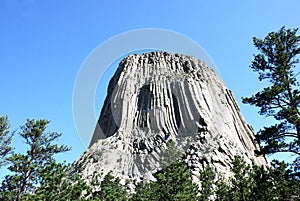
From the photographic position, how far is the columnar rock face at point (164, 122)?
60969 mm

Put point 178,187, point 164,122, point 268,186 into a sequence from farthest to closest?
point 164,122 < point 178,187 < point 268,186

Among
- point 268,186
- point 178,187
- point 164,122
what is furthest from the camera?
point 164,122

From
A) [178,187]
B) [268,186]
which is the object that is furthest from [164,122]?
[268,186]

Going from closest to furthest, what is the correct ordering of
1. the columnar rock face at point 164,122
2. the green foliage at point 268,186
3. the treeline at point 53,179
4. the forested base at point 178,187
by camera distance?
the green foliage at point 268,186
the forested base at point 178,187
the treeline at point 53,179
the columnar rock face at point 164,122

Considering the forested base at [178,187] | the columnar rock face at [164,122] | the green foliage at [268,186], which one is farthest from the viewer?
the columnar rock face at [164,122]

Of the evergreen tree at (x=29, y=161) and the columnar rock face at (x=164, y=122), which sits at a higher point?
the columnar rock face at (x=164, y=122)

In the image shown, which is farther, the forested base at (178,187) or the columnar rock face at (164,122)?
the columnar rock face at (164,122)

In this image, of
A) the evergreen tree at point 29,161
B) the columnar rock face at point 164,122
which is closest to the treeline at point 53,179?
the evergreen tree at point 29,161

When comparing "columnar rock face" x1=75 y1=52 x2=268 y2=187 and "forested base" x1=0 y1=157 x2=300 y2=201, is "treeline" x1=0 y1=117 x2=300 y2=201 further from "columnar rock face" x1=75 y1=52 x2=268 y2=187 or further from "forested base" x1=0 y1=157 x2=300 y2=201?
"columnar rock face" x1=75 y1=52 x2=268 y2=187

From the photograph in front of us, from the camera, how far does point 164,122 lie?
73688 millimetres

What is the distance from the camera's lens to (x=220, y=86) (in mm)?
86812

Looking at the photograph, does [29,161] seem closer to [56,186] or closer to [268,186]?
[56,186]

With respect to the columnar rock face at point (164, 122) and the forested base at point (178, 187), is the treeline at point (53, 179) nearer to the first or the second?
the forested base at point (178, 187)

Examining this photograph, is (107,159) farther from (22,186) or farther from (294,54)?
(294,54)
